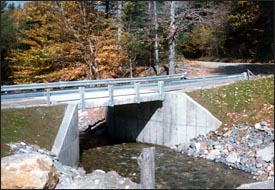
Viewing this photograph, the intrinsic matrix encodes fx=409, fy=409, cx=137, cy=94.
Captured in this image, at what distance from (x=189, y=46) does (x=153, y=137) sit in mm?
19583

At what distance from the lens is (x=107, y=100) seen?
50.9 ft

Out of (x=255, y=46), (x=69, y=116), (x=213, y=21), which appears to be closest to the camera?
(x=69, y=116)

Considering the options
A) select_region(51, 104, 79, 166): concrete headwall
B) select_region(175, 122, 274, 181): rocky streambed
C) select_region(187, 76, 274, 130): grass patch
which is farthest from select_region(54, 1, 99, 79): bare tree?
select_region(175, 122, 274, 181): rocky streambed

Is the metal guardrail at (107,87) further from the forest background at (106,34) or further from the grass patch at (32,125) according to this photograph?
the forest background at (106,34)

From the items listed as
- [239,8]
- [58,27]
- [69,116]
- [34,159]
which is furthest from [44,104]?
[239,8]

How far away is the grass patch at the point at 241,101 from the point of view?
16.0 m

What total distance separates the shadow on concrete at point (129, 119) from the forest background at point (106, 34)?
515 cm

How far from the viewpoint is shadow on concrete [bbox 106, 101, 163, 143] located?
1834 centimetres

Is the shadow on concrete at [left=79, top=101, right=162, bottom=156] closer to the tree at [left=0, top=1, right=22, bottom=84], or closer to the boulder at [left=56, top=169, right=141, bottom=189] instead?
the boulder at [left=56, top=169, right=141, bottom=189]

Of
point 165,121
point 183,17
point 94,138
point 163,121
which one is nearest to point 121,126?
point 94,138

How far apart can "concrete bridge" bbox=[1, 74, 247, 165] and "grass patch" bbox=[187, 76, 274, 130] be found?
Result: 548 millimetres

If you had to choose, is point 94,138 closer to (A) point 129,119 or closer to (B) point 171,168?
(A) point 129,119

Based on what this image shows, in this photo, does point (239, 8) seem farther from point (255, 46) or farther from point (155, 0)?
point (155, 0)

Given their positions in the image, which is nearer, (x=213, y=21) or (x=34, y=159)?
(x=34, y=159)
